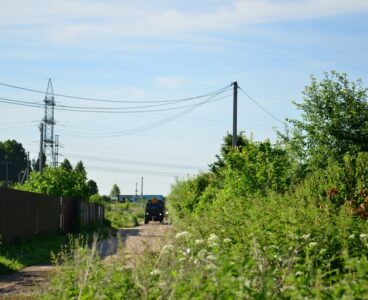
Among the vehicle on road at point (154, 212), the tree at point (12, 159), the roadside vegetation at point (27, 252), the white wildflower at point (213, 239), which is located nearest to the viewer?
the white wildflower at point (213, 239)

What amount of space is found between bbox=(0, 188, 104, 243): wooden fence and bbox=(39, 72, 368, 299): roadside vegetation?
6.21 meters

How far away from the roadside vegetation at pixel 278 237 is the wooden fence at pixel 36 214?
244 inches

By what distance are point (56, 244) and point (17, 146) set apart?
9354cm

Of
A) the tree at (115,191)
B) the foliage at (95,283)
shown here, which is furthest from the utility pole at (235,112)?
the tree at (115,191)

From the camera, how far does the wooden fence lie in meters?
23.4

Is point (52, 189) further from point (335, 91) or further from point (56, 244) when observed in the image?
point (335, 91)

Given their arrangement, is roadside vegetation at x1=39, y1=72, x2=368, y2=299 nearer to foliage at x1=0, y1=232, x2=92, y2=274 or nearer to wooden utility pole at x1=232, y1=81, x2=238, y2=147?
wooden utility pole at x1=232, y1=81, x2=238, y2=147

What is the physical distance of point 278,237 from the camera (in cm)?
983

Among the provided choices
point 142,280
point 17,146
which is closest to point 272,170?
point 142,280

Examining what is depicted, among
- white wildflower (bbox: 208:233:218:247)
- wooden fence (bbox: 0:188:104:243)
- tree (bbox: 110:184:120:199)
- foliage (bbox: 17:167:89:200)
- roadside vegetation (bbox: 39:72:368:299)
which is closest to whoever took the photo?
roadside vegetation (bbox: 39:72:368:299)

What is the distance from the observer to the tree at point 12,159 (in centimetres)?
11462

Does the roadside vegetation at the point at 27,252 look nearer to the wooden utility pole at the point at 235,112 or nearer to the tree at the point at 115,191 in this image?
the wooden utility pole at the point at 235,112

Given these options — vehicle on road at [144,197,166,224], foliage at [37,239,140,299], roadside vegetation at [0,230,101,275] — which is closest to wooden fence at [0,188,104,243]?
roadside vegetation at [0,230,101,275]

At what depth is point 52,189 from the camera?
37.5 meters
